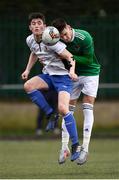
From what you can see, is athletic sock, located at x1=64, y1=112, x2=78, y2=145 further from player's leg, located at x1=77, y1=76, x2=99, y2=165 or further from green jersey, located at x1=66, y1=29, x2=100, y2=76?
green jersey, located at x1=66, y1=29, x2=100, y2=76

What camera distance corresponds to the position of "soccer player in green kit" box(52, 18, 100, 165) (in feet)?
50.3

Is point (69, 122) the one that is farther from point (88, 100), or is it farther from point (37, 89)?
point (88, 100)

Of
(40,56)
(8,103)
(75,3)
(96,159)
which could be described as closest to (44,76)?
(40,56)

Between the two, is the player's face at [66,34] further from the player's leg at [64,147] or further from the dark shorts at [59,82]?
the player's leg at [64,147]

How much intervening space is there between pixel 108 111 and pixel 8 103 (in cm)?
283

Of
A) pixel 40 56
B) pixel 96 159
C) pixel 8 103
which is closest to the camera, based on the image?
pixel 40 56

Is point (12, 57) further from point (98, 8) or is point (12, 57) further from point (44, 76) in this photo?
point (44, 76)

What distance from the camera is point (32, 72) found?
26375 millimetres

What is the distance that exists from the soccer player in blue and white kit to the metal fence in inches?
417

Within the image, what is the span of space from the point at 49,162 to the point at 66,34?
9.60 feet

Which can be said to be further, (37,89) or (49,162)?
(49,162)

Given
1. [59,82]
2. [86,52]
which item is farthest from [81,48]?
[59,82]

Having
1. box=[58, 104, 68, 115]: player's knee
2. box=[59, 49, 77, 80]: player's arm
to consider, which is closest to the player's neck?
box=[59, 49, 77, 80]: player's arm

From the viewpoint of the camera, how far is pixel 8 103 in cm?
2641
